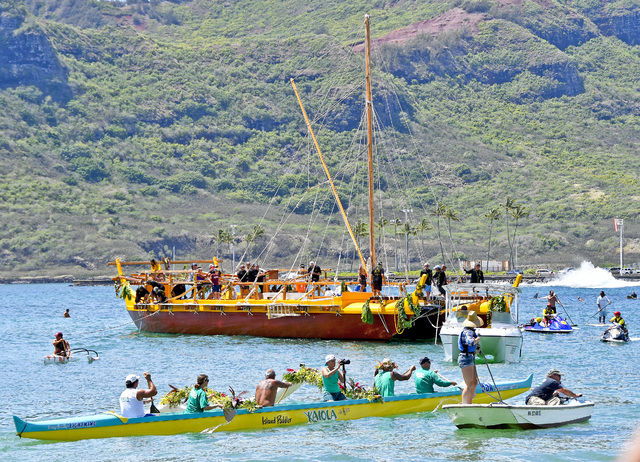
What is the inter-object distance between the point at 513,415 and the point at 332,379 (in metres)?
5.10

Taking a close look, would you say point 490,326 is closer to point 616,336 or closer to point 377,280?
point 377,280

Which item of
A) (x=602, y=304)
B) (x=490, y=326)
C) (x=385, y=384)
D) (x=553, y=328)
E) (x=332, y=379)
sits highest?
(x=602, y=304)

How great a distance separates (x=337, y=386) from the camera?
29.4 meters

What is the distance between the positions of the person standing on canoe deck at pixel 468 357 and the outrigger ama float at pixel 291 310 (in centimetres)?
1904

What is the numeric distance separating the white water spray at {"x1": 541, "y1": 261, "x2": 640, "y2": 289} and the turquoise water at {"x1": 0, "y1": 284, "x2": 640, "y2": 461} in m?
106

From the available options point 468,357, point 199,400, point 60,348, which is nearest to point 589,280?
point 60,348

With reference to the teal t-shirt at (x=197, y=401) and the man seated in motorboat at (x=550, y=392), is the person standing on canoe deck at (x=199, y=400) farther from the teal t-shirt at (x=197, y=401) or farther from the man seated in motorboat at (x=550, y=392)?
the man seated in motorboat at (x=550, y=392)

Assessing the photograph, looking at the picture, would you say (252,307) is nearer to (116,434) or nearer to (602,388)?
(602,388)

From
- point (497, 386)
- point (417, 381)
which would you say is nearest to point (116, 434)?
point (417, 381)

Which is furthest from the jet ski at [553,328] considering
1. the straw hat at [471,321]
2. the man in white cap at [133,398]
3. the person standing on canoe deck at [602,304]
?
the man in white cap at [133,398]

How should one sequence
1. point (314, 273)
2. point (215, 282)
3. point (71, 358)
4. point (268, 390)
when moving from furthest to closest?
1. point (215, 282)
2. point (314, 273)
3. point (71, 358)
4. point (268, 390)

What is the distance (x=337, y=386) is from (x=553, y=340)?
27360 millimetres

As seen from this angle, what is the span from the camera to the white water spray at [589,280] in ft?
558

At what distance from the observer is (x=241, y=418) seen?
91.7 ft
